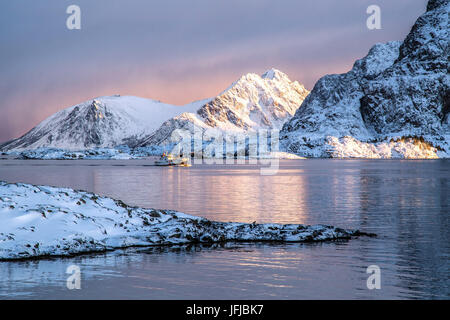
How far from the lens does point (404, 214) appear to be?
48.1 m

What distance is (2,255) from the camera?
25.7 m

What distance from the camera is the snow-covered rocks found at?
1082 inches

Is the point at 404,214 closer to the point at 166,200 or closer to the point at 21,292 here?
the point at 166,200

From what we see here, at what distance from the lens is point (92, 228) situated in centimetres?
3022

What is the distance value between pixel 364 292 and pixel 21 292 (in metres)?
12.4

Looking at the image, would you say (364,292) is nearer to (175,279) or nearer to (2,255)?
(175,279)

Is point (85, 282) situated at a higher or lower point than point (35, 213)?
lower

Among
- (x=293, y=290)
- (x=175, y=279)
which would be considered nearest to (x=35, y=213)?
(x=175, y=279)

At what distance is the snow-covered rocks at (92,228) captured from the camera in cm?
2748

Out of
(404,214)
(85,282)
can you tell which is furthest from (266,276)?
(404,214)
